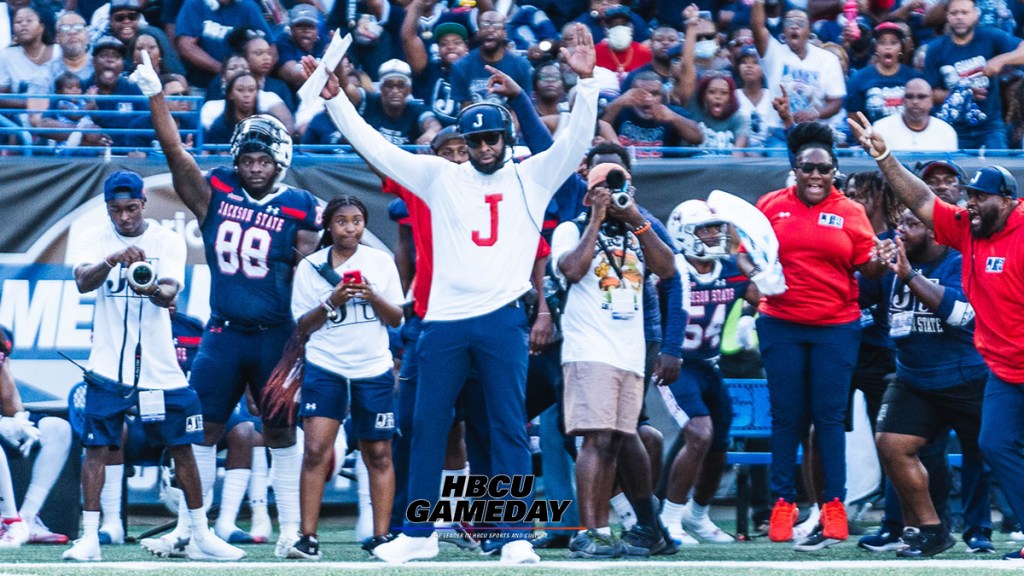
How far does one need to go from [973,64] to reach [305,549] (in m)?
6.91

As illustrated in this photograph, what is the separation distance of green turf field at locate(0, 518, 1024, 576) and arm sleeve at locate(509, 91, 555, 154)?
78.4 inches

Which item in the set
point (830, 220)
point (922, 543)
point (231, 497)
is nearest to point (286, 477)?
point (231, 497)

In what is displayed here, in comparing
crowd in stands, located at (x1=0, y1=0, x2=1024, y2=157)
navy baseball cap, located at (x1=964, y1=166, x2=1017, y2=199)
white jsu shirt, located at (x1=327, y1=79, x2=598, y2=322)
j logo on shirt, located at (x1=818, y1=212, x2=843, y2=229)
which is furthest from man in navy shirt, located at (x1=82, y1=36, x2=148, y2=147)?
navy baseball cap, located at (x1=964, y1=166, x2=1017, y2=199)

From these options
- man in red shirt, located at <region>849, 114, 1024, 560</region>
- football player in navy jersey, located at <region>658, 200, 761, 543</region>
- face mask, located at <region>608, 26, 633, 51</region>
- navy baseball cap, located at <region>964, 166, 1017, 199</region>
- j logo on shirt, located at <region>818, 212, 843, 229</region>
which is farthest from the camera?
face mask, located at <region>608, 26, 633, 51</region>

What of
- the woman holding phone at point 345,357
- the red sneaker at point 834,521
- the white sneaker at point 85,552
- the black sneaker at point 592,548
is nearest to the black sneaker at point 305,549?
the woman holding phone at point 345,357

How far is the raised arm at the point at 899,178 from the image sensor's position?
7.63 m

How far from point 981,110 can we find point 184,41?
5814 millimetres

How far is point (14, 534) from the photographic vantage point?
880cm

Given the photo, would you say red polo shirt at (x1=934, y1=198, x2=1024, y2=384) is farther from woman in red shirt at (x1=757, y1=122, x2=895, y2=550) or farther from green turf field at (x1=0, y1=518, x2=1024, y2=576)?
green turf field at (x1=0, y1=518, x2=1024, y2=576)

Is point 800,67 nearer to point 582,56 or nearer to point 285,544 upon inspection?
point 582,56

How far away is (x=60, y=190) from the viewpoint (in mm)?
10453

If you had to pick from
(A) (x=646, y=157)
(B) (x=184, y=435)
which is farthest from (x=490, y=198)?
(A) (x=646, y=157)

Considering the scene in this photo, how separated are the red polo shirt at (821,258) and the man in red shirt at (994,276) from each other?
23.8 inches

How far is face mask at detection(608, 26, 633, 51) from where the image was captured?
41.3 feet
